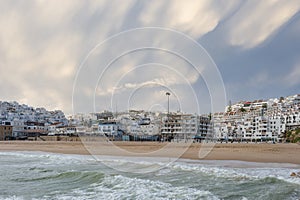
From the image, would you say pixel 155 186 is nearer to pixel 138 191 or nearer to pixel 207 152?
pixel 138 191

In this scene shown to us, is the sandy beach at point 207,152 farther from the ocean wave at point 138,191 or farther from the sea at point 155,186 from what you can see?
the ocean wave at point 138,191

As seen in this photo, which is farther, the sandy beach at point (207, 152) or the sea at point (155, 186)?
the sandy beach at point (207, 152)

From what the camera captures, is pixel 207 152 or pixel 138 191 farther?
pixel 207 152

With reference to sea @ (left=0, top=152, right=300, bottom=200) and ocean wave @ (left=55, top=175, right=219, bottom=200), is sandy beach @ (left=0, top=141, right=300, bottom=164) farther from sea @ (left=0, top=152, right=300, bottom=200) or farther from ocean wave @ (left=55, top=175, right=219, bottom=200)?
ocean wave @ (left=55, top=175, right=219, bottom=200)

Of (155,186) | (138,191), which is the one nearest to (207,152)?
(155,186)

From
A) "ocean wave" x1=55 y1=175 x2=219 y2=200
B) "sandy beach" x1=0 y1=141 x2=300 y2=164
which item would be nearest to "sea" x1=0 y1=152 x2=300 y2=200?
"ocean wave" x1=55 y1=175 x2=219 y2=200

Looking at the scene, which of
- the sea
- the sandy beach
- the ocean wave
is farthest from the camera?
the sandy beach

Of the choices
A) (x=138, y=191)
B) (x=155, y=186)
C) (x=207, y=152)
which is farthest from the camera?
(x=207, y=152)

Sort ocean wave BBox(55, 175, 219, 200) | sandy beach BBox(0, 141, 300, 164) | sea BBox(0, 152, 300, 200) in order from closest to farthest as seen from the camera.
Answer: ocean wave BBox(55, 175, 219, 200) → sea BBox(0, 152, 300, 200) → sandy beach BBox(0, 141, 300, 164)

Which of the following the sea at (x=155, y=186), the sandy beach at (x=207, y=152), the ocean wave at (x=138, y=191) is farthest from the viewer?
the sandy beach at (x=207, y=152)

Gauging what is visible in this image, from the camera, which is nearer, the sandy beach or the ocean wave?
the ocean wave

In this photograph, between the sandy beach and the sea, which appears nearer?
the sea

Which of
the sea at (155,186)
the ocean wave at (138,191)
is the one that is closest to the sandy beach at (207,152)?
the sea at (155,186)

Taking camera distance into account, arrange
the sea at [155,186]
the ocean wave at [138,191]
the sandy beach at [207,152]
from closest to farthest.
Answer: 1. the ocean wave at [138,191]
2. the sea at [155,186]
3. the sandy beach at [207,152]
